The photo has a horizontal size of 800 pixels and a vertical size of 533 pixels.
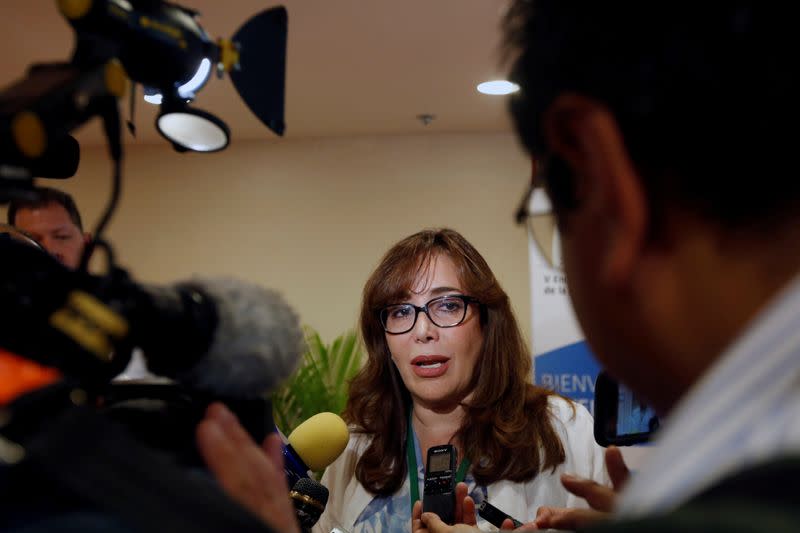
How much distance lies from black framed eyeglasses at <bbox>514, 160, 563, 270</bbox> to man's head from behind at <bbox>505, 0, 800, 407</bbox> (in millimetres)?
50

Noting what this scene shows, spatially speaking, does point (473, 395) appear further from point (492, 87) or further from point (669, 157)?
point (492, 87)

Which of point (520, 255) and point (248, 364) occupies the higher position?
point (520, 255)

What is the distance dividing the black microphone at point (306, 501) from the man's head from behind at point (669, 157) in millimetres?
710

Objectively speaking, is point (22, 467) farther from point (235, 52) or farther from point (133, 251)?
point (133, 251)

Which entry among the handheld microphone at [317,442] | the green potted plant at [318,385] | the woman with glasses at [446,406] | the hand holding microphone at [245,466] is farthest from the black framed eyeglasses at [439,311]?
the green potted plant at [318,385]

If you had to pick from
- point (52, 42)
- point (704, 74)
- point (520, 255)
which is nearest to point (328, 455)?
point (704, 74)

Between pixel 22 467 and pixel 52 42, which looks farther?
pixel 52 42

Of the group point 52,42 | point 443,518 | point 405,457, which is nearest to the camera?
point 443,518

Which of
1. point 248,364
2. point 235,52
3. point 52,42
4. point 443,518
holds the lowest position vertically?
point 443,518

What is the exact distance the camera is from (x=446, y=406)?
2029 mm

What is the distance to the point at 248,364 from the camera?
1.93 ft

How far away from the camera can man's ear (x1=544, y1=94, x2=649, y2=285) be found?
1.55 ft

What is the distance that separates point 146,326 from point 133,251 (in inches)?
224

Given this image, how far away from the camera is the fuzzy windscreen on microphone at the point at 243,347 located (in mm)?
583
